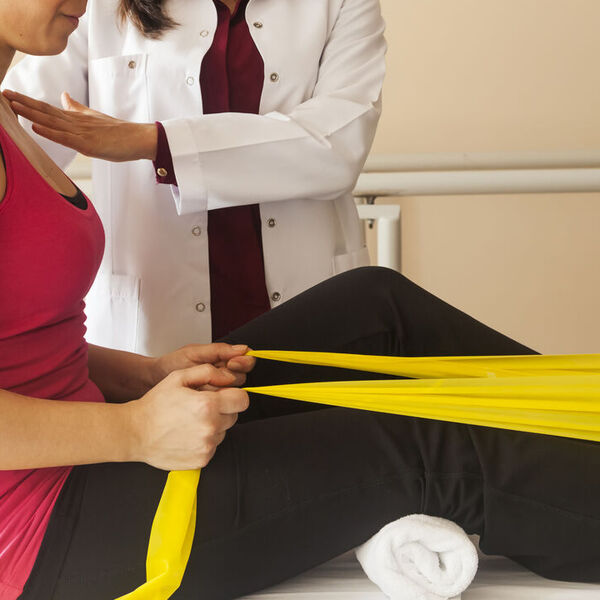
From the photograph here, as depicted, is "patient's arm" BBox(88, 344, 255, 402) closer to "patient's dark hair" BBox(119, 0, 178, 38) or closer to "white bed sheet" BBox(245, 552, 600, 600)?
"white bed sheet" BBox(245, 552, 600, 600)

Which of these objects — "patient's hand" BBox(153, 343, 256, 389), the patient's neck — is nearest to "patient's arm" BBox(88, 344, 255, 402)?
"patient's hand" BBox(153, 343, 256, 389)

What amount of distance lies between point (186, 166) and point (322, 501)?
2.33 ft

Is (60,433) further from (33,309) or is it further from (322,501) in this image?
(322,501)

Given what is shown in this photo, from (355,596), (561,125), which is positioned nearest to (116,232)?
(355,596)

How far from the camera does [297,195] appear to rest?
156 cm

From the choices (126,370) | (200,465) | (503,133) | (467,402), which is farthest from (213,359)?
(503,133)

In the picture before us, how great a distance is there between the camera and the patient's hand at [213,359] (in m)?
1.21

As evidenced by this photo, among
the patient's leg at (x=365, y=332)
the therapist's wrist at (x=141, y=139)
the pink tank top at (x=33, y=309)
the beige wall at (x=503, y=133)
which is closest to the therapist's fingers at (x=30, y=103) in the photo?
the therapist's wrist at (x=141, y=139)

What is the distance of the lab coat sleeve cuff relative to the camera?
4.78 feet

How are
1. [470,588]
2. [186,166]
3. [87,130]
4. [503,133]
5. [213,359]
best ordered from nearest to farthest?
[470,588] < [213,359] < [87,130] < [186,166] < [503,133]

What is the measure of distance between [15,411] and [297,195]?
30.9 inches

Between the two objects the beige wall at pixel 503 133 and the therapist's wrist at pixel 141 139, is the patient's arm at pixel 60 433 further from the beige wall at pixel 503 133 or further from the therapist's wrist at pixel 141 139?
the beige wall at pixel 503 133

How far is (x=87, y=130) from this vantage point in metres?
1.36

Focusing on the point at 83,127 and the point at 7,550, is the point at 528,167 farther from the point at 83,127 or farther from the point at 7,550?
the point at 7,550
